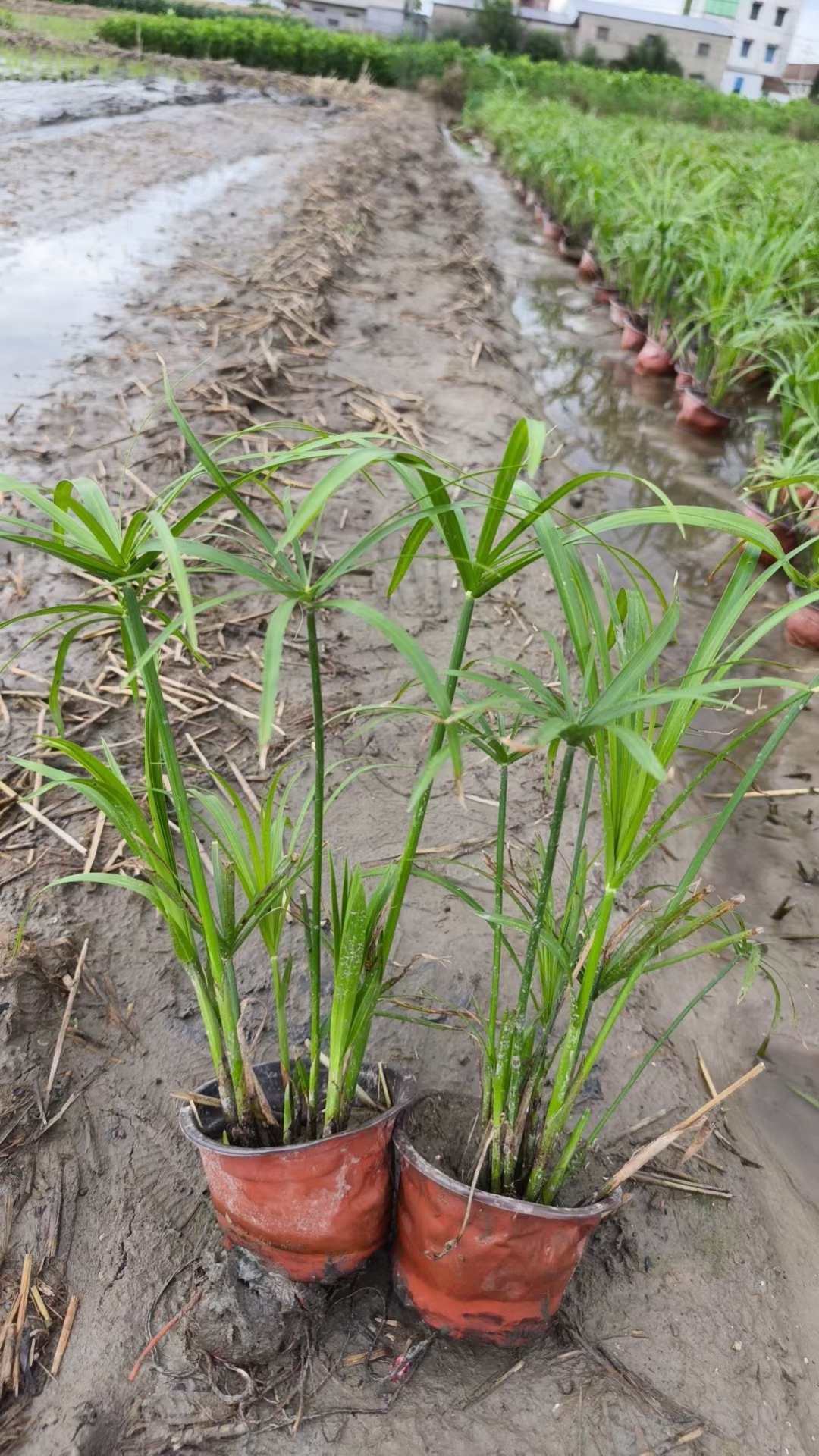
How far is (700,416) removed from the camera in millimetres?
4508

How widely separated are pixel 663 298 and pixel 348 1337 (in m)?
5.66

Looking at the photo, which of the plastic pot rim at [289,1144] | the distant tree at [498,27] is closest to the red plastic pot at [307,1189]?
the plastic pot rim at [289,1144]

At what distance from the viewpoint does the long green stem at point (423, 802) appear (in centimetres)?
87

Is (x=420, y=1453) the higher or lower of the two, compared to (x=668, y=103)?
lower

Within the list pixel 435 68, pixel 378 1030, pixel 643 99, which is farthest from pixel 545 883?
pixel 435 68

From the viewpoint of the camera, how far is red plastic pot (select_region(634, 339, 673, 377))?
16.9 feet

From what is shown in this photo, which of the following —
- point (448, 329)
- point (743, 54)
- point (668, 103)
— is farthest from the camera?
point (743, 54)

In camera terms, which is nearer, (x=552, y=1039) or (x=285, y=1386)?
(x=285, y=1386)

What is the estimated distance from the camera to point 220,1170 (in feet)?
3.80


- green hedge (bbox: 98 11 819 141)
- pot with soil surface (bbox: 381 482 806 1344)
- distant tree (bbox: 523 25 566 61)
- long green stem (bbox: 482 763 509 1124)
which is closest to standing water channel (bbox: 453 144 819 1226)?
pot with soil surface (bbox: 381 482 806 1344)

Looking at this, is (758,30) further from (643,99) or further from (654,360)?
(654,360)

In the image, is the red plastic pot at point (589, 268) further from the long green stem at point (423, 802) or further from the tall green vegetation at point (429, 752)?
the long green stem at point (423, 802)

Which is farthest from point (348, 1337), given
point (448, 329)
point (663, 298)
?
point (663, 298)

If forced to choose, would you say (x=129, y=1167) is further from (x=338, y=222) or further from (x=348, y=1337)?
(x=338, y=222)
